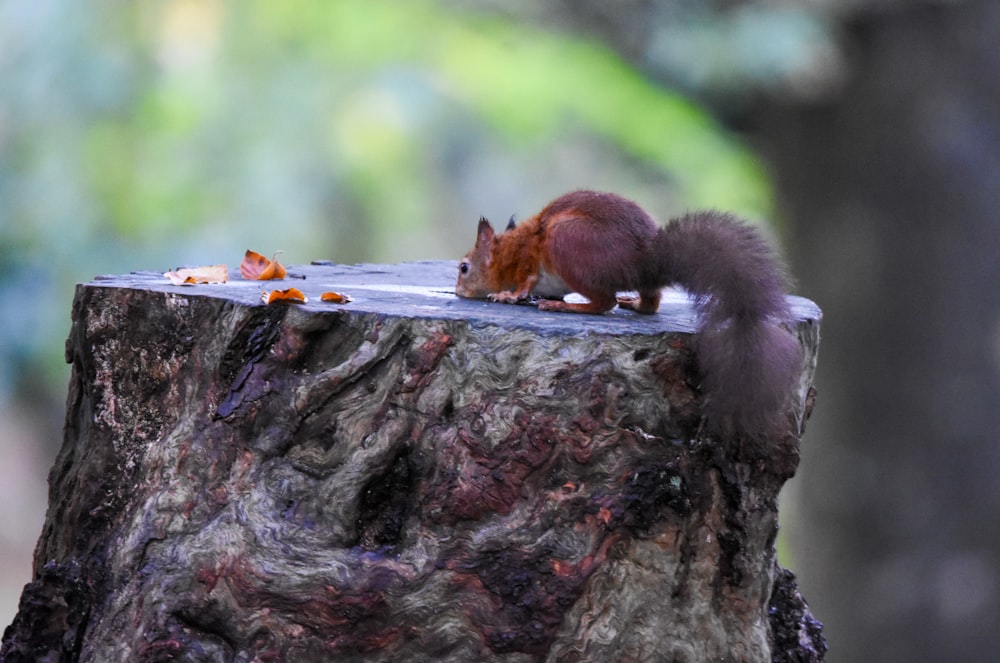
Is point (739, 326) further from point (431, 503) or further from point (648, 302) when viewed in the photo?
point (431, 503)

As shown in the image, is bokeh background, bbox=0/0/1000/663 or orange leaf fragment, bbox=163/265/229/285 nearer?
orange leaf fragment, bbox=163/265/229/285

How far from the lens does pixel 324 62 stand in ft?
19.7

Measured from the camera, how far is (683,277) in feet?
7.30

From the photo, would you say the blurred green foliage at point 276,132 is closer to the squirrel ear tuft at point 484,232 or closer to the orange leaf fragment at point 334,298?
the squirrel ear tuft at point 484,232

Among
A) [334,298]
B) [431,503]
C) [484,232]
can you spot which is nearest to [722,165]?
[484,232]

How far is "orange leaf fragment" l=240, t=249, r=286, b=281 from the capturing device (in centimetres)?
270

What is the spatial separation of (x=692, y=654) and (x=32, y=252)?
4.23 metres

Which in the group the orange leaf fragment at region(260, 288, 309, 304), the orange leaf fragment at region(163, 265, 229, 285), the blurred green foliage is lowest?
the orange leaf fragment at region(260, 288, 309, 304)

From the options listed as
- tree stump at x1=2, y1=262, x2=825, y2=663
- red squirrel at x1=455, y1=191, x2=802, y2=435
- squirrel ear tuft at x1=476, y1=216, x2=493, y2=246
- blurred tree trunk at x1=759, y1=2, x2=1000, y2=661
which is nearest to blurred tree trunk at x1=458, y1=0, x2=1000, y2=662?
blurred tree trunk at x1=759, y1=2, x2=1000, y2=661

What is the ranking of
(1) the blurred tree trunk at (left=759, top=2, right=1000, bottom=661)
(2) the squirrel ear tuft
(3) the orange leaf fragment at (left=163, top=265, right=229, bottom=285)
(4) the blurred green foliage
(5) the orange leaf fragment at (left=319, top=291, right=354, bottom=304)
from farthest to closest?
(4) the blurred green foliage → (1) the blurred tree trunk at (left=759, top=2, right=1000, bottom=661) → (2) the squirrel ear tuft → (3) the orange leaf fragment at (left=163, top=265, right=229, bottom=285) → (5) the orange leaf fragment at (left=319, top=291, right=354, bottom=304)

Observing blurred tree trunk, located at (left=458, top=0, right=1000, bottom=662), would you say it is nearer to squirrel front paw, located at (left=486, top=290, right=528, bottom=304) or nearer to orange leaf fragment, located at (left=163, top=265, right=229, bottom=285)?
squirrel front paw, located at (left=486, top=290, right=528, bottom=304)

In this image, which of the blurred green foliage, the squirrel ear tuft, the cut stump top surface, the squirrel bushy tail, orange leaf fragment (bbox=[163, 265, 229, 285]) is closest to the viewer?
the squirrel bushy tail

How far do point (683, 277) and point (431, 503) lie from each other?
0.61 meters

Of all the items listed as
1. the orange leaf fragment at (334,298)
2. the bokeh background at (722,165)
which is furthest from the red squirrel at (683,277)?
the bokeh background at (722,165)
